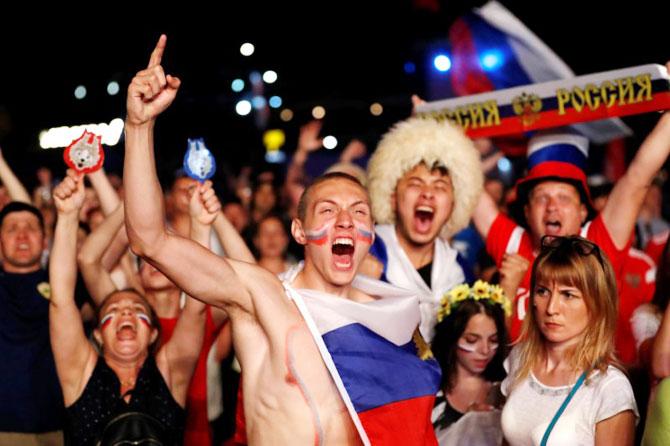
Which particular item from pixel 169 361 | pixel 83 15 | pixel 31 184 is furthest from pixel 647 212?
pixel 83 15

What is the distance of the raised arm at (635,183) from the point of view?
4402 millimetres

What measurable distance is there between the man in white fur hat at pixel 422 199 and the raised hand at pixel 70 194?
1.52 m

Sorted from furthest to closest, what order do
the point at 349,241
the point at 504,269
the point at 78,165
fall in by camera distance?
the point at 504,269 < the point at 78,165 < the point at 349,241

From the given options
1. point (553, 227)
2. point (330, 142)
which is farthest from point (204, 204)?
point (330, 142)

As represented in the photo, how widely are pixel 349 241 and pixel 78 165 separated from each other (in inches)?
53.9

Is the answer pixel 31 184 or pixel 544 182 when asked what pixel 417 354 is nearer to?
pixel 544 182

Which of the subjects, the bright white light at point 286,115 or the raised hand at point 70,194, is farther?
the bright white light at point 286,115

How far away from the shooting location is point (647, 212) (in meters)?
8.59

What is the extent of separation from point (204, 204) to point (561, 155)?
213 cm

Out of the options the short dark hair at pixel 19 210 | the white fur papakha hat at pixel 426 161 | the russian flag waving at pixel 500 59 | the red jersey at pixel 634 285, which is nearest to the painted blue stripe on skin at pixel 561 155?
the russian flag waving at pixel 500 59

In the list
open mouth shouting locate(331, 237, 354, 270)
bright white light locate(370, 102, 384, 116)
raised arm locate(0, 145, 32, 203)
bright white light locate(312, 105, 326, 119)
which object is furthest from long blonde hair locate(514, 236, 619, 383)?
bright white light locate(370, 102, 384, 116)

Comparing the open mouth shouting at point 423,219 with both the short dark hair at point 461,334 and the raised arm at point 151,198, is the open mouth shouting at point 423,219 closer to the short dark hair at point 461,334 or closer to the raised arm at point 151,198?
the short dark hair at point 461,334

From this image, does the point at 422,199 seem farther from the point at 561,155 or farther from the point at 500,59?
the point at 500,59

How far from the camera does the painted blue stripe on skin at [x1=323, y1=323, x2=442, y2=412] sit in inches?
132
